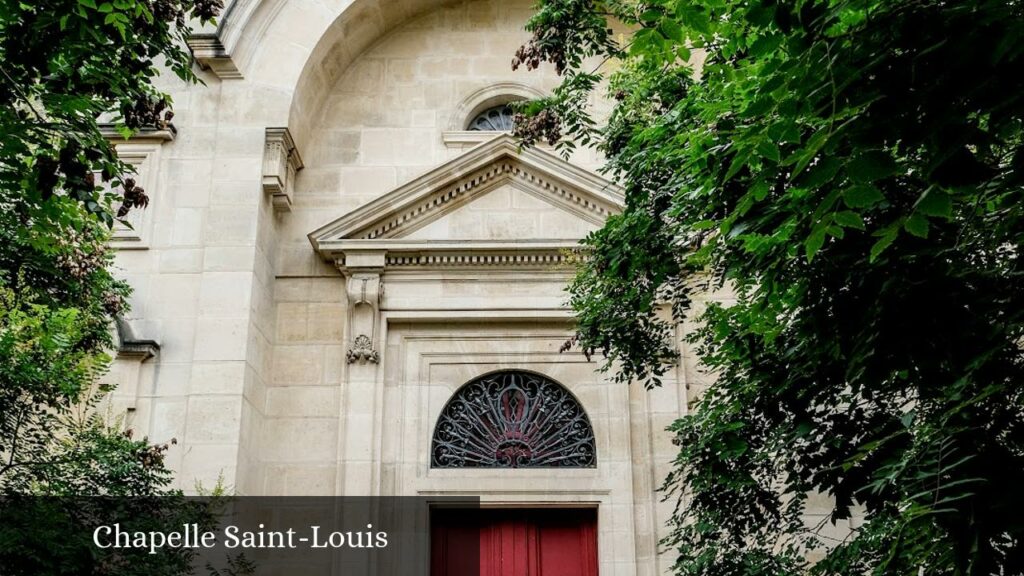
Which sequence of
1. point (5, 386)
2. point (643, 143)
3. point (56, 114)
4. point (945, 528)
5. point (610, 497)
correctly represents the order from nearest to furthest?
point (945, 528)
point (56, 114)
point (5, 386)
point (643, 143)
point (610, 497)

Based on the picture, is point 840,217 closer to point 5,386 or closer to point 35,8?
point 35,8

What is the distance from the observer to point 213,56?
12828 millimetres

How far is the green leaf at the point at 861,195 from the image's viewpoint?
3796 millimetres

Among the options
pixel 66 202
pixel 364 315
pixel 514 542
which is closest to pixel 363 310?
pixel 364 315

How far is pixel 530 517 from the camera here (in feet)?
39.3

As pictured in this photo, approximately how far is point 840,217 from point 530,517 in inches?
341

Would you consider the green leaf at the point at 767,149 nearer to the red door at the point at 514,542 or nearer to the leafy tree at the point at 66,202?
the leafy tree at the point at 66,202

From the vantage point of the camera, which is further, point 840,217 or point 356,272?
point 356,272

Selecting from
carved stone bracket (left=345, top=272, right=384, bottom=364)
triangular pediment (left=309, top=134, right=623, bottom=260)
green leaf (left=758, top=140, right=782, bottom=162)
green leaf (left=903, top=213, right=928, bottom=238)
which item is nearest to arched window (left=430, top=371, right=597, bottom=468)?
carved stone bracket (left=345, top=272, right=384, bottom=364)

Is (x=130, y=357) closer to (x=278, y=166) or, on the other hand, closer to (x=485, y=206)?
(x=278, y=166)

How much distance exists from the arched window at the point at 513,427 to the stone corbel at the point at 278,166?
3314mm

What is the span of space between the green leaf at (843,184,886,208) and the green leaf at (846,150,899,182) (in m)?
0.06

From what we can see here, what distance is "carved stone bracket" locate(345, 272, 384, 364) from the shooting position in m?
12.2

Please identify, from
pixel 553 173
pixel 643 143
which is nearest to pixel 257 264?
pixel 553 173
